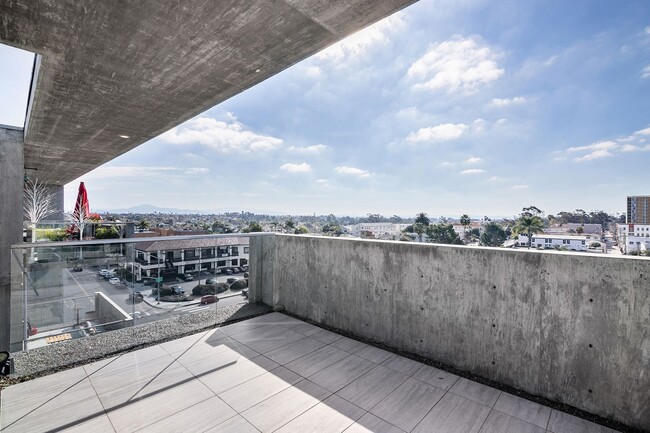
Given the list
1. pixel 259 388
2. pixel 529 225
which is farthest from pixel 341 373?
pixel 529 225

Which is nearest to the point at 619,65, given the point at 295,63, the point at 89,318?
the point at 295,63

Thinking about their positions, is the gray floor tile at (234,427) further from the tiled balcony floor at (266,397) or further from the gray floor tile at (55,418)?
the gray floor tile at (55,418)

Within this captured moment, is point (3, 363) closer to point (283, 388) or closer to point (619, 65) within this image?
point (283, 388)

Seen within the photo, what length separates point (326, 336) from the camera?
341cm

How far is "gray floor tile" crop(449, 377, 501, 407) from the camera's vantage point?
2164 millimetres

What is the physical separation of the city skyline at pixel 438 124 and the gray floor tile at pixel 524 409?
14.4 feet

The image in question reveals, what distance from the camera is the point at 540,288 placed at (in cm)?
219

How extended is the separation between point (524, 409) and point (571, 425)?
0.86 feet

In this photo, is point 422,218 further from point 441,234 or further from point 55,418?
point 55,418

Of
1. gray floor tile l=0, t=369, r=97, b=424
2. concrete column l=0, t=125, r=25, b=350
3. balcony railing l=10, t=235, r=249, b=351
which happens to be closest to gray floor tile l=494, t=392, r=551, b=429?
gray floor tile l=0, t=369, r=97, b=424

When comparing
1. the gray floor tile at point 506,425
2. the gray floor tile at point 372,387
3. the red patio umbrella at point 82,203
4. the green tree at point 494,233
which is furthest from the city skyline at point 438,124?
the green tree at point 494,233

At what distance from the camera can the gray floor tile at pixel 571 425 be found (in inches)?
72.2

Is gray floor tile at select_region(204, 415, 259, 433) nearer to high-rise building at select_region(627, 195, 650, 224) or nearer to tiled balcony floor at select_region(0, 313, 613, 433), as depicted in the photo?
tiled balcony floor at select_region(0, 313, 613, 433)

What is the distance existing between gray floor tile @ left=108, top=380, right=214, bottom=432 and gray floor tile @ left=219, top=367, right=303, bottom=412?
0.20 m
